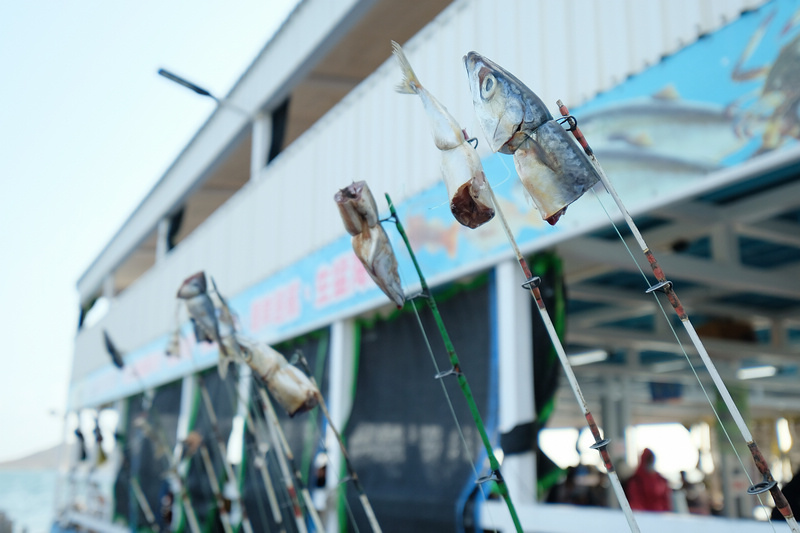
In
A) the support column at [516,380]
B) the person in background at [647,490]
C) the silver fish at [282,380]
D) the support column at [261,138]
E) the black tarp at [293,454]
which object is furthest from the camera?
the support column at [261,138]

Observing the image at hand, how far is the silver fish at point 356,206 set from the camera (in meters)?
1.94

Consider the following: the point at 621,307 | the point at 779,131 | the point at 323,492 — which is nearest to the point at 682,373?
Answer: the point at 621,307

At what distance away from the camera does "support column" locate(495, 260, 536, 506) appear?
301 centimetres

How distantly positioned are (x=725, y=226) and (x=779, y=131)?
2.17 m

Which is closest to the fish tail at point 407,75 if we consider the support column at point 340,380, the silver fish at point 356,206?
the silver fish at point 356,206

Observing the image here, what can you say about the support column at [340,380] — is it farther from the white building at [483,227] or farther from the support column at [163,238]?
the support column at [163,238]

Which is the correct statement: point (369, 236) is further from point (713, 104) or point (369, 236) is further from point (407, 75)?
point (713, 104)

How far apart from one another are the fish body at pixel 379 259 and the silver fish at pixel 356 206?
1.0 inches

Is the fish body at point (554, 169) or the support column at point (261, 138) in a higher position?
the support column at point (261, 138)

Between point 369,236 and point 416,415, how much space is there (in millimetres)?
2120

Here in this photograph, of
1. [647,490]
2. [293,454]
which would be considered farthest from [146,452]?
[647,490]

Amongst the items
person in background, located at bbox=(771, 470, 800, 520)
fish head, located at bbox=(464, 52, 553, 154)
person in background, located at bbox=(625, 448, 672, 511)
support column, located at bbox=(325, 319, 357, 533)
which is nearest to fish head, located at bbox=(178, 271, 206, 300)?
fish head, located at bbox=(464, 52, 553, 154)

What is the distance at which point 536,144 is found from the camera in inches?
57.8

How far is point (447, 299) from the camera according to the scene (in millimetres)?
3713
